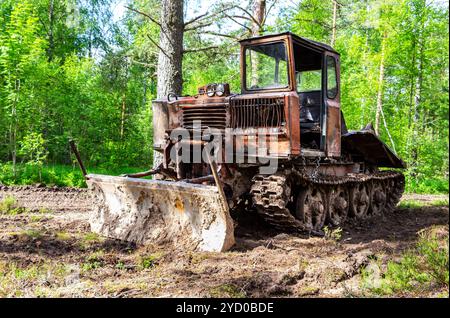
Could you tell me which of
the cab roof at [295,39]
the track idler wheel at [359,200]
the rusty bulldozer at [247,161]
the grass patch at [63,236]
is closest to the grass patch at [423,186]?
the track idler wheel at [359,200]

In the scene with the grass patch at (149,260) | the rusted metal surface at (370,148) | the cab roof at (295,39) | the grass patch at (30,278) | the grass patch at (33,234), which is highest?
the cab roof at (295,39)

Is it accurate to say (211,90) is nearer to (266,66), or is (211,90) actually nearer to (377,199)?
(266,66)

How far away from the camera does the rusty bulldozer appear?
6.30m

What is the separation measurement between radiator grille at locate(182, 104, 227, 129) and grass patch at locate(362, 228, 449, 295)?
345cm

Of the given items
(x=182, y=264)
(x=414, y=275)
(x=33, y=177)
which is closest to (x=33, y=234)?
(x=182, y=264)

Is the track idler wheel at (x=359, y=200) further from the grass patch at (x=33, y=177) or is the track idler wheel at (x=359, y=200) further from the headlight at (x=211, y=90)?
the grass patch at (x=33, y=177)

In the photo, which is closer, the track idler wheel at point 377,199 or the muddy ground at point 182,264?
the muddy ground at point 182,264

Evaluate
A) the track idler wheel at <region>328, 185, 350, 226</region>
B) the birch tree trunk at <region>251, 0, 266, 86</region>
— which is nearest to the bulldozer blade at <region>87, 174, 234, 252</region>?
the track idler wheel at <region>328, 185, 350, 226</region>

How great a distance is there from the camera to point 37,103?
14.6 m

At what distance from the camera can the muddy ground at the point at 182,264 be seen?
434 cm

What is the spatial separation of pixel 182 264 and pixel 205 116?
2.92m

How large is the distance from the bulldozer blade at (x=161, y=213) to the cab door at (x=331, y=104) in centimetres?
284
